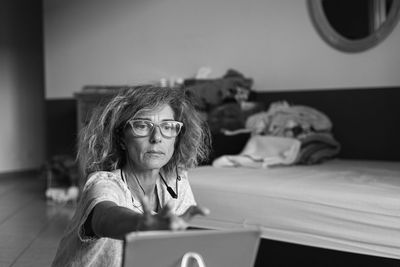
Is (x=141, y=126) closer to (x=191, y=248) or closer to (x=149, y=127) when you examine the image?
(x=149, y=127)

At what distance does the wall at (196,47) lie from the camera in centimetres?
435

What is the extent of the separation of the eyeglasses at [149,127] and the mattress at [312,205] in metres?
1.04

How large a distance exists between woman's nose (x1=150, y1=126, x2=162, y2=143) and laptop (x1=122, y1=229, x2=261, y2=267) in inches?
21.0

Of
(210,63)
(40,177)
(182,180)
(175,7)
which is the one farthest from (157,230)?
→ (40,177)

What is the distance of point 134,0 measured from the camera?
5.81 m

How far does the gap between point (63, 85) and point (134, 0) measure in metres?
1.52

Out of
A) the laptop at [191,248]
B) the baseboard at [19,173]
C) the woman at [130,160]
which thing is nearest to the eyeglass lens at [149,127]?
the woman at [130,160]

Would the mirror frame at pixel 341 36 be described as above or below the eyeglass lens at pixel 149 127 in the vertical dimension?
above

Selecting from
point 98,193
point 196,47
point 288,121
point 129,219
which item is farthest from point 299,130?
point 129,219

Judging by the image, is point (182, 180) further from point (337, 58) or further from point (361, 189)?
point (337, 58)

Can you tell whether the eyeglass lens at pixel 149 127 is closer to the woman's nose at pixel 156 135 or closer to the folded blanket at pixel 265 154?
the woman's nose at pixel 156 135

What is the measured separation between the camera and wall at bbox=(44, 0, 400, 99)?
435 cm

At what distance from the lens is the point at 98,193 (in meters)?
1.48

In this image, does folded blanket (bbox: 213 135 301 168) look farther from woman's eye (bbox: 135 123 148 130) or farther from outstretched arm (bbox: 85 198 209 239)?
outstretched arm (bbox: 85 198 209 239)
